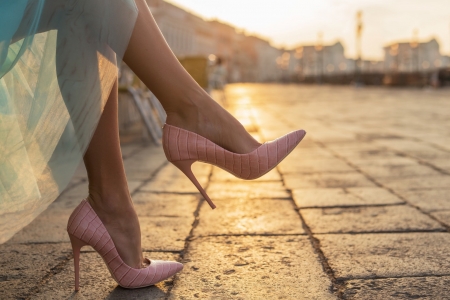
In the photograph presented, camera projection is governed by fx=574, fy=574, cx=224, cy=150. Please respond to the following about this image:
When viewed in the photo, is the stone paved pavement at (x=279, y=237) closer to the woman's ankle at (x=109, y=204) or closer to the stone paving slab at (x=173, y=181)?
the stone paving slab at (x=173, y=181)

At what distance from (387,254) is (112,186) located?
692mm

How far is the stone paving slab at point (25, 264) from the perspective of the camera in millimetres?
1196

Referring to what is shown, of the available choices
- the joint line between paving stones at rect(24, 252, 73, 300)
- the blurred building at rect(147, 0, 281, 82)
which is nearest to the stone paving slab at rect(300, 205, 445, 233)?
the joint line between paving stones at rect(24, 252, 73, 300)

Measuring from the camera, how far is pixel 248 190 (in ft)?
8.10

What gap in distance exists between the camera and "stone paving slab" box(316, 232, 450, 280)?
1264 mm

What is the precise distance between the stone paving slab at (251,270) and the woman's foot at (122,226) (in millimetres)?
113

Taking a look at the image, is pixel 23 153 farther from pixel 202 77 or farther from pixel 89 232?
pixel 202 77

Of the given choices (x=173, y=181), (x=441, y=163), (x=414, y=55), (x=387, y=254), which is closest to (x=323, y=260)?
(x=387, y=254)

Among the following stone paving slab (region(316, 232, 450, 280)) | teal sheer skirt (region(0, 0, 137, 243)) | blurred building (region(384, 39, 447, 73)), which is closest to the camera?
teal sheer skirt (region(0, 0, 137, 243))

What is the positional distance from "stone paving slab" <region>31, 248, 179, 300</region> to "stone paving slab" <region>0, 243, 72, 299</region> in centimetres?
4

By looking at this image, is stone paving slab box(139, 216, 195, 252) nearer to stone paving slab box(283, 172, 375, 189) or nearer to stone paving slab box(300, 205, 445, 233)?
stone paving slab box(300, 205, 445, 233)

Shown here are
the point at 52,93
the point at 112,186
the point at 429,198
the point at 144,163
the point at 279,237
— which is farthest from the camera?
the point at 144,163

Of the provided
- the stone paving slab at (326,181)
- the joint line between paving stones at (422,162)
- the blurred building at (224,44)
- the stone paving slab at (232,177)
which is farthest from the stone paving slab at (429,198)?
the blurred building at (224,44)

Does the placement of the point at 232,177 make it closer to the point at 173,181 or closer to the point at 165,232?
the point at 173,181
